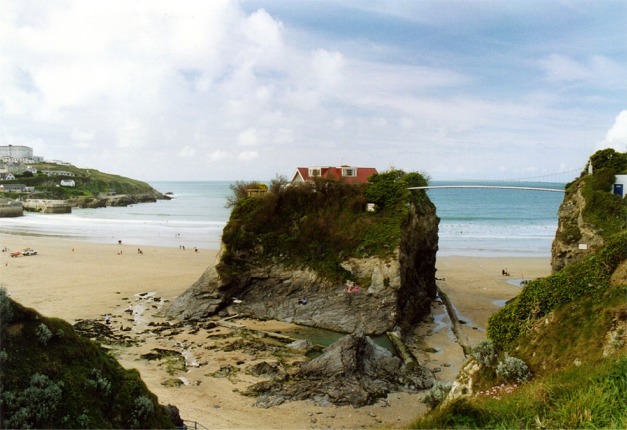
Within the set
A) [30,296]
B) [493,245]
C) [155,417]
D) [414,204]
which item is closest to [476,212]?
[493,245]

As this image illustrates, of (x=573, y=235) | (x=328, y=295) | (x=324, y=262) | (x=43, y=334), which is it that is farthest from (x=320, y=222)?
(x=43, y=334)

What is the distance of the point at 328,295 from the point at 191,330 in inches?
322

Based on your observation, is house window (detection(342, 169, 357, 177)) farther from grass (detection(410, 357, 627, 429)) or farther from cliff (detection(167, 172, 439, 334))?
grass (detection(410, 357, 627, 429))

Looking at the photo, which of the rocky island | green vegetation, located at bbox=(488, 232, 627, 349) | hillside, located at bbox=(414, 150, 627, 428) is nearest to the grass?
hillside, located at bbox=(414, 150, 627, 428)

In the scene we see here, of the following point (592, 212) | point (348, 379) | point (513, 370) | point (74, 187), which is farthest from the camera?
point (74, 187)

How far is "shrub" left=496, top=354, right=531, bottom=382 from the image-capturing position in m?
10.4

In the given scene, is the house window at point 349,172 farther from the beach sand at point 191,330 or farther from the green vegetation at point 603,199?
the green vegetation at point 603,199

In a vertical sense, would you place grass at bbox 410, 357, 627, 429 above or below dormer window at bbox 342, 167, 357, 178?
below

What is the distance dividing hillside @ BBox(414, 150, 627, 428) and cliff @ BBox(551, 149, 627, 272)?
46.7ft

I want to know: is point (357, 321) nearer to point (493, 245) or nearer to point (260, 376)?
point (260, 376)

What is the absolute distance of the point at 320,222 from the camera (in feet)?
96.6

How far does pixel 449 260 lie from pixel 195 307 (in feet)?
97.8

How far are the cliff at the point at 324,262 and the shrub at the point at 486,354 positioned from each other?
13359 millimetres

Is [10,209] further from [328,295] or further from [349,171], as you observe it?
[328,295]
